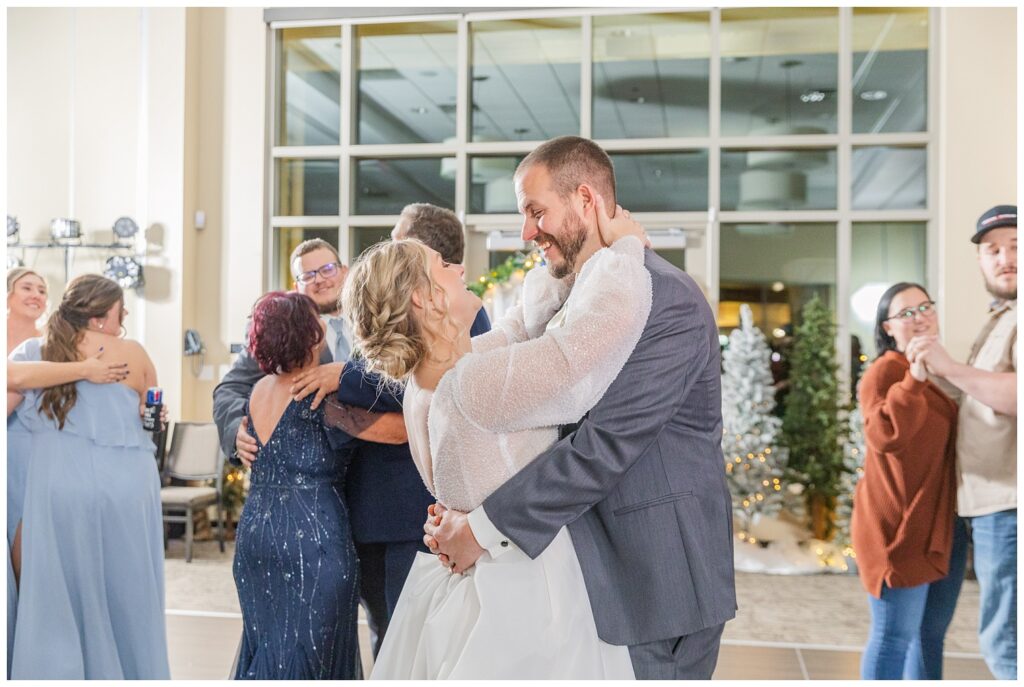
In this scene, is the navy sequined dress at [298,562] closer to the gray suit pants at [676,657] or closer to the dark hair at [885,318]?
the gray suit pants at [676,657]

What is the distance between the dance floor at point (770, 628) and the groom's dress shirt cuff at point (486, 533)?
2.70 m

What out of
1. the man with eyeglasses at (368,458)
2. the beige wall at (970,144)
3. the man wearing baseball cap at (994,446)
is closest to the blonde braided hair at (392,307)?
the man with eyeglasses at (368,458)

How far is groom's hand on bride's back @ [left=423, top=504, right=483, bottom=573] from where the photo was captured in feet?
5.87

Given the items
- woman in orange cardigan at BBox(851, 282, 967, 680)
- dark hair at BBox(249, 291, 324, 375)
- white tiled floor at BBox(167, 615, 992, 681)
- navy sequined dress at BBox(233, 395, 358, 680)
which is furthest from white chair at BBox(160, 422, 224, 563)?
woman in orange cardigan at BBox(851, 282, 967, 680)

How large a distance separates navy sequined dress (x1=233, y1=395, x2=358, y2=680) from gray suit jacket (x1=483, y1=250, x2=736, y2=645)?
1.00 meters

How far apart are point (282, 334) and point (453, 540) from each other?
1.03 metres

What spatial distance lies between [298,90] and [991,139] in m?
6.07

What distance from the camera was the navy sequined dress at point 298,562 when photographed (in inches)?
101

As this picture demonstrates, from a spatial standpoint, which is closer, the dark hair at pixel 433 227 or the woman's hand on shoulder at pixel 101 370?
the dark hair at pixel 433 227

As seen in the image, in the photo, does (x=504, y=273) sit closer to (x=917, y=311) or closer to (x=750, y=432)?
(x=750, y=432)

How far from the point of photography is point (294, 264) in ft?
11.9

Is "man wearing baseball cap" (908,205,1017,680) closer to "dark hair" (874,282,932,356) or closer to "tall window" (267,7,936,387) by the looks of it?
"dark hair" (874,282,932,356)

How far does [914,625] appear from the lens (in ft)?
10.2

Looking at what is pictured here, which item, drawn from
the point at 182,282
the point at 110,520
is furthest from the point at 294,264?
the point at 182,282
